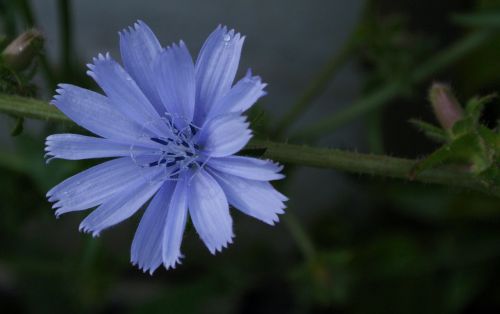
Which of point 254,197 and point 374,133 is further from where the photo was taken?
point 374,133

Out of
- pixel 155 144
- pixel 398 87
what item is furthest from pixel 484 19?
pixel 155 144

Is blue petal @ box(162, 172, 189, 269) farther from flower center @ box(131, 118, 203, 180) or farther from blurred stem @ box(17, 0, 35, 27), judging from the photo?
blurred stem @ box(17, 0, 35, 27)

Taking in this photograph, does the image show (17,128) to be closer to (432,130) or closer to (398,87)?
(432,130)

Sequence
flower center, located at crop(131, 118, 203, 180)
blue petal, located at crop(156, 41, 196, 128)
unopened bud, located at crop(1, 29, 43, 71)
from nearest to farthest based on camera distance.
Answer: blue petal, located at crop(156, 41, 196, 128) → flower center, located at crop(131, 118, 203, 180) → unopened bud, located at crop(1, 29, 43, 71)

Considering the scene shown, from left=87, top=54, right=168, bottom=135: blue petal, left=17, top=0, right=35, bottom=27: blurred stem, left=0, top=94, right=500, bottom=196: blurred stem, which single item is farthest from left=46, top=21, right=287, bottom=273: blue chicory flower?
left=17, top=0, right=35, bottom=27: blurred stem

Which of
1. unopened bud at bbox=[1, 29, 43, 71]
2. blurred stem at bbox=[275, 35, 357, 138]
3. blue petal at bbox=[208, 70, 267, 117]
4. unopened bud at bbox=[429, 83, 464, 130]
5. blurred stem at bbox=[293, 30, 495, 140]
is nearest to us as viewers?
blue petal at bbox=[208, 70, 267, 117]

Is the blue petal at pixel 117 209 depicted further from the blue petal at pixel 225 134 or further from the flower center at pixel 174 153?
the blue petal at pixel 225 134
